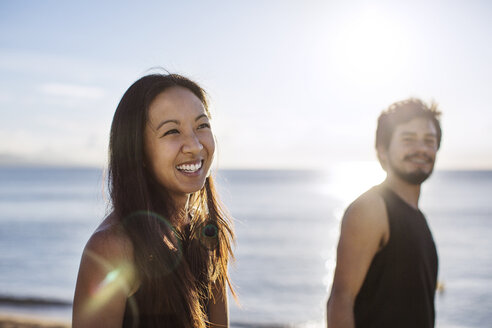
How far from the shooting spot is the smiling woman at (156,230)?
70.1 inches

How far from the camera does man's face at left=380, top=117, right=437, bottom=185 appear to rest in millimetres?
3109

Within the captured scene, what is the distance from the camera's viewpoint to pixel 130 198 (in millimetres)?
2084

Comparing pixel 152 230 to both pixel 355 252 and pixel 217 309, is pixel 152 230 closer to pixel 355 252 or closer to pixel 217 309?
pixel 217 309

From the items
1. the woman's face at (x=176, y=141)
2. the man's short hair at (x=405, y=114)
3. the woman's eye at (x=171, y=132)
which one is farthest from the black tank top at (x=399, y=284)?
the woman's eye at (x=171, y=132)

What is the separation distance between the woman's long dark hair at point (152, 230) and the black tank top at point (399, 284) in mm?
1175

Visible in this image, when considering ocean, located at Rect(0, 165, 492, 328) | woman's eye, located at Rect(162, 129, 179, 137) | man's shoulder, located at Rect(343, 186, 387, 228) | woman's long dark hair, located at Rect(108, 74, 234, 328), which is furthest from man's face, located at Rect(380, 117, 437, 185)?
woman's eye, located at Rect(162, 129, 179, 137)

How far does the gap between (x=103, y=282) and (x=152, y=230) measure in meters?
0.36

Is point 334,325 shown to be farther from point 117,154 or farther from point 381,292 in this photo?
point 117,154

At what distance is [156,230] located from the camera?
2057mm

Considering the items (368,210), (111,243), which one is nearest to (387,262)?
(368,210)

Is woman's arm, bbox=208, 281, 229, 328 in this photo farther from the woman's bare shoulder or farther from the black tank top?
the black tank top

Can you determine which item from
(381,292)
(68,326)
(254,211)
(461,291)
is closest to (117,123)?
(381,292)

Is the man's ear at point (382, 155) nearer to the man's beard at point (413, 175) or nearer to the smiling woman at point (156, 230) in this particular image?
the man's beard at point (413, 175)

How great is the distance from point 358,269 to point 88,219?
135ft
